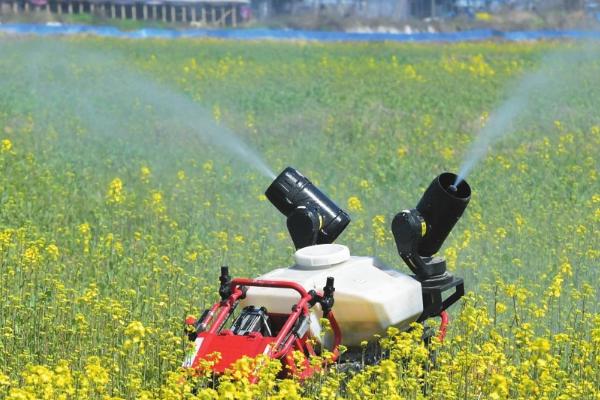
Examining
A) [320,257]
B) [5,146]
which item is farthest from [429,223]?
[5,146]

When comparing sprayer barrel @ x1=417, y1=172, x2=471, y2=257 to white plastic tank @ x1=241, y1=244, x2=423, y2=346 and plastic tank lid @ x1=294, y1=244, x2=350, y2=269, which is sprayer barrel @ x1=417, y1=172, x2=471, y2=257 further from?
plastic tank lid @ x1=294, y1=244, x2=350, y2=269

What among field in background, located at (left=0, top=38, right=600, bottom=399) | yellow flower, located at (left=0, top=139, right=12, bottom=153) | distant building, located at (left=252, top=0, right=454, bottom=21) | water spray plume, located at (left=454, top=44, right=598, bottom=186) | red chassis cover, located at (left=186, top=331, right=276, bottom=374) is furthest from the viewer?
distant building, located at (left=252, top=0, right=454, bottom=21)

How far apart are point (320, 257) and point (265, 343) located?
0.83 m

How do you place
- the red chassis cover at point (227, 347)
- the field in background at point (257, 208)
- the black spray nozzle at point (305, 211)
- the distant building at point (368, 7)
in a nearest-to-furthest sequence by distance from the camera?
the red chassis cover at point (227, 347) → the field in background at point (257, 208) → the black spray nozzle at point (305, 211) → the distant building at point (368, 7)

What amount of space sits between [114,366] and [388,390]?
1.51m

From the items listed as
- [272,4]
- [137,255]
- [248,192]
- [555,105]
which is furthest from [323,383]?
[272,4]

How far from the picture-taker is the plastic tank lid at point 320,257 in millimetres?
6590

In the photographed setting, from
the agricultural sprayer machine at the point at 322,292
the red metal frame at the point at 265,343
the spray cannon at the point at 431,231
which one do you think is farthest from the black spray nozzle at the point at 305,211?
the red metal frame at the point at 265,343

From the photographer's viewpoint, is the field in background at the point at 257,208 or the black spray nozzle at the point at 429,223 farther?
the black spray nozzle at the point at 429,223

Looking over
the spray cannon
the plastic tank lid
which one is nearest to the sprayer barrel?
the spray cannon

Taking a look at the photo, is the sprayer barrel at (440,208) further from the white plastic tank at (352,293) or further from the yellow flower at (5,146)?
the yellow flower at (5,146)

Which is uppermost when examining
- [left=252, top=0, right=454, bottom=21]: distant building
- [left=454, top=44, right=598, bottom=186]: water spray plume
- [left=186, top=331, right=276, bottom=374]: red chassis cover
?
[left=186, top=331, right=276, bottom=374]: red chassis cover

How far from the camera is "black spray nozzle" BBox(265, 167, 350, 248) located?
6.98 metres

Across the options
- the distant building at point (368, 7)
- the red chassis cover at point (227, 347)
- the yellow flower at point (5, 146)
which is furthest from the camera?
the distant building at point (368, 7)
